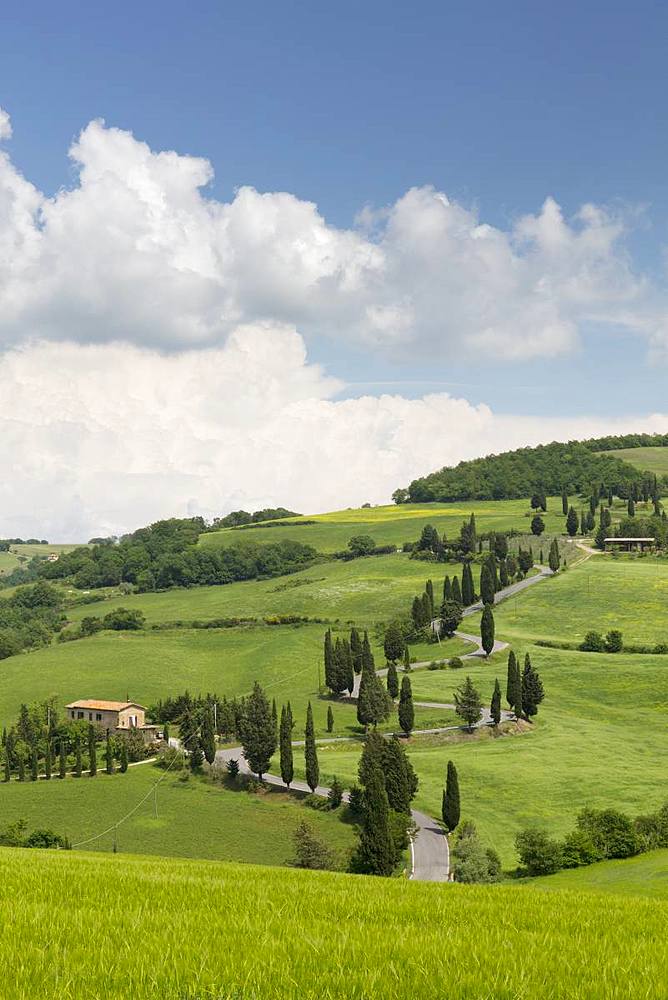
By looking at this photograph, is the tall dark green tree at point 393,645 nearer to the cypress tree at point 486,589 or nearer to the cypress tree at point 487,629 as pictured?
the cypress tree at point 487,629

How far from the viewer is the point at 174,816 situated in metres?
89.3

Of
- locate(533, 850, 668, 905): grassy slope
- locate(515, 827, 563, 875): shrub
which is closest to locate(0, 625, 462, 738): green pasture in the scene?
locate(515, 827, 563, 875): shrub

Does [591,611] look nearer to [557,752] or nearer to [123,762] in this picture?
[557,752]

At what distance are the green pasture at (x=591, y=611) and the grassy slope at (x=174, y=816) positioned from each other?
3507 inches

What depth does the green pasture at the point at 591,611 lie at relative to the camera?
6693 inches

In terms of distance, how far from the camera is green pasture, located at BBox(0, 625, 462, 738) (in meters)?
148

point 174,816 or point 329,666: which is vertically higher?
point 329,666

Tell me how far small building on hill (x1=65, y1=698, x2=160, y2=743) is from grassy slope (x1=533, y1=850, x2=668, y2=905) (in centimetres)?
8252

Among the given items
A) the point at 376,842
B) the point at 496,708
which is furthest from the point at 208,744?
the point at 376,842

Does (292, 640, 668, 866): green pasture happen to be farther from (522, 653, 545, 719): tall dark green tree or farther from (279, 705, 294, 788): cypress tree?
(279, 705, 294, 788): cypress tree

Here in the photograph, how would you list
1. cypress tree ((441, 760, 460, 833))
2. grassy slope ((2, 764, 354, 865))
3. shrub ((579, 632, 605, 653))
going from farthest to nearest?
shrub ((579, 632, 605, 653))
cypress tree ((441, 760, 460, 833))
grassy slope ((2, 764, 354, 865))

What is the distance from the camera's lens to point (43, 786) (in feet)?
341

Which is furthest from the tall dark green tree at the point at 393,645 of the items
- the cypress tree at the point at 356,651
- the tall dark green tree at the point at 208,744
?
the tall dark green tree at the point at 208,744

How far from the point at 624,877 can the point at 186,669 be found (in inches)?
4916
